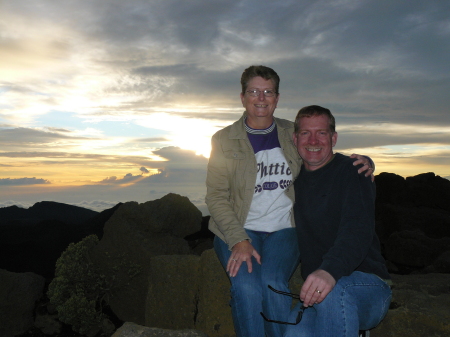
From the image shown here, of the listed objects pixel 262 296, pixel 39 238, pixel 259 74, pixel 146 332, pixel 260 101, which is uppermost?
pixel 259 74

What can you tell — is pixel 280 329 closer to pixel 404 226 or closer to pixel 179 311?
pixel 179 311

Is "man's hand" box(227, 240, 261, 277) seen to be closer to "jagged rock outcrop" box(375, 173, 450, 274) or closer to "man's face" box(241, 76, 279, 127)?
"man's face" box(241, 76, 279, 127)

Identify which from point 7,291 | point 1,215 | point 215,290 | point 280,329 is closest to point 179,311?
point 215,290

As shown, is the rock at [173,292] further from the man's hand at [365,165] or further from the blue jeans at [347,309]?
the man's hand at [365,165]

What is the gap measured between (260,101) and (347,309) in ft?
6.30

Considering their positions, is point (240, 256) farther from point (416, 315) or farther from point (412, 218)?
point (412, 218)

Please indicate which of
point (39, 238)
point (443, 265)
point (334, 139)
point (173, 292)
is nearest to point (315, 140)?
point (334, 139)

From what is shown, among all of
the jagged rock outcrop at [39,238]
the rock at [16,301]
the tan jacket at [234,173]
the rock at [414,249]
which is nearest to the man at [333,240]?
the tan jacket at [234,173]

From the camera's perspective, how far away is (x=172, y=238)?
1141 cm

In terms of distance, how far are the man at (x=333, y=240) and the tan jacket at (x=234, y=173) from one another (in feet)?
Answer: 1.30

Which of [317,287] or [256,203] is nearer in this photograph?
[317,287]

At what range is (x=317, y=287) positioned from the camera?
8.96 ft

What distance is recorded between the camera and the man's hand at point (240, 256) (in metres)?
3.39

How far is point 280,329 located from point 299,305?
286mm
